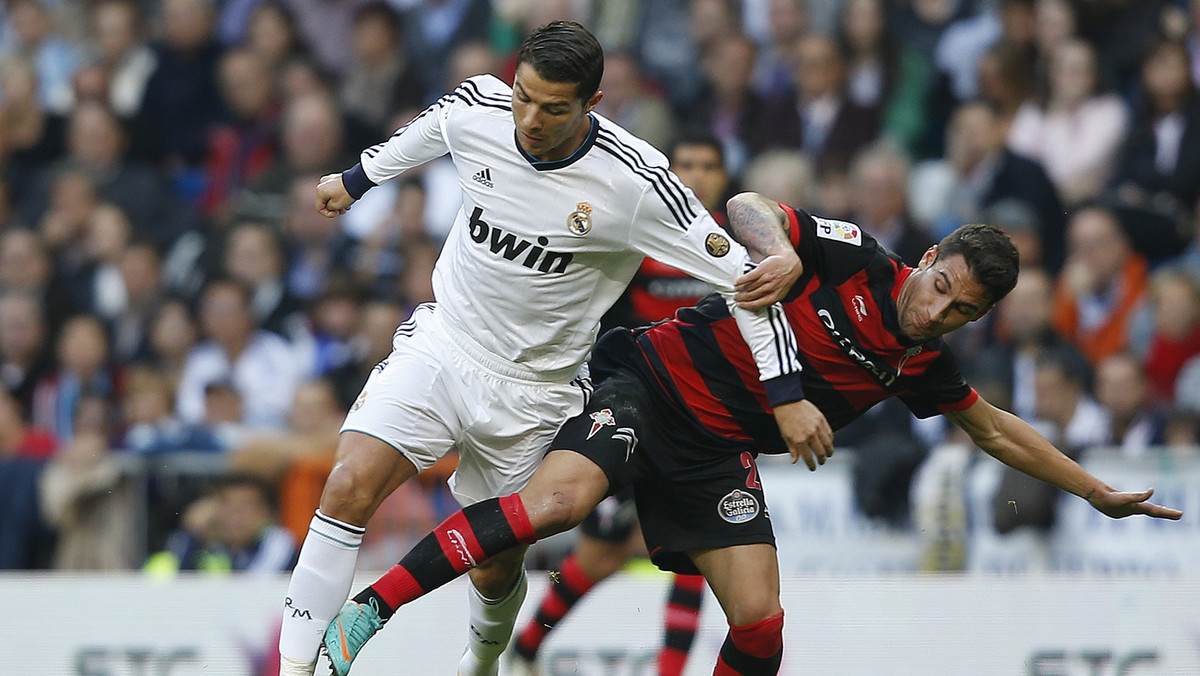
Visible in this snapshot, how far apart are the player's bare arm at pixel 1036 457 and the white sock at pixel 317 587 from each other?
210 cm

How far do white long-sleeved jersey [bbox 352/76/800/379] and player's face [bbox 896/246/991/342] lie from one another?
0.41 m

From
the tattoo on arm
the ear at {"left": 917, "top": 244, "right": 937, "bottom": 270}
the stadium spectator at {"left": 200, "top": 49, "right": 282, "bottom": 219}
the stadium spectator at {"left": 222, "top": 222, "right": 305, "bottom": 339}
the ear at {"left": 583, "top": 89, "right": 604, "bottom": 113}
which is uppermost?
the ear at {"left": 583, "top": 89, "right": 604, "bottom": 113}

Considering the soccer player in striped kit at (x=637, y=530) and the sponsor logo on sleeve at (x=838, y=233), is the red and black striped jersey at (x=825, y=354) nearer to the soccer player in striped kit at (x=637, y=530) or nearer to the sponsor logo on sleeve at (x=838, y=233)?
the sponsor logo on sleeve at (x=838, y=233)

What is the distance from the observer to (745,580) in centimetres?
500

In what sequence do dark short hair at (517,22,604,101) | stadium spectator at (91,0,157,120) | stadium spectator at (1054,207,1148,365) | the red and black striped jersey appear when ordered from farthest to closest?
stadium spectator at (91,0,157,120) < stadium spectator at (1054,207,1148,365) < the red and black striped jersey < dark short hair at (517,22,604,101)

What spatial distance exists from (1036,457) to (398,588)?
2.20 m

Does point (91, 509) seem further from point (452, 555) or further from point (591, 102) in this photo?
point (591, 102)

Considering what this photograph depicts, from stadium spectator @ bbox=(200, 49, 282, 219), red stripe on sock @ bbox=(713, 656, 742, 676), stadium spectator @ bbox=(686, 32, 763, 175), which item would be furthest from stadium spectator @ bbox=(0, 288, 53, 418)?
red stripe on sock @ bbox=(713, 656, 742, 676)

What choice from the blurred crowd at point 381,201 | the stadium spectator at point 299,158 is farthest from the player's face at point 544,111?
the stadium spectator at point 299,158

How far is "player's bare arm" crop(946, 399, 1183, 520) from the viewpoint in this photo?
206 inches

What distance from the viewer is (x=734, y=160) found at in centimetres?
1009

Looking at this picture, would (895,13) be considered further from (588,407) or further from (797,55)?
(588,407)

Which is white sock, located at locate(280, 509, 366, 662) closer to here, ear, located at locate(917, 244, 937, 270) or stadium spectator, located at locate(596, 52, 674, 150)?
ear, located at locate(917, 244, 937, 270)

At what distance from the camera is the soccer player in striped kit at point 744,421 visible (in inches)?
186
